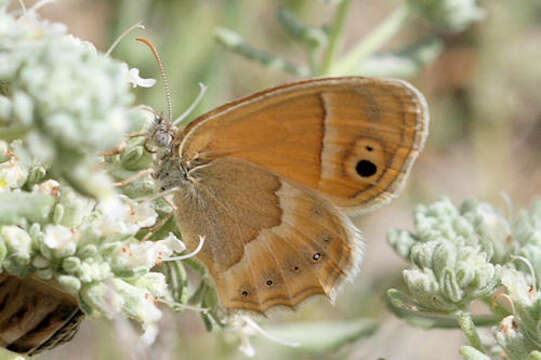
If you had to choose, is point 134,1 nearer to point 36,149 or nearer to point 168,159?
point 168,159

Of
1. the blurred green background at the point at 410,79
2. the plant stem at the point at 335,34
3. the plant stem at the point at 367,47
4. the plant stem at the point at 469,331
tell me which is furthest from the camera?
the blurred green background at the point at 410,79

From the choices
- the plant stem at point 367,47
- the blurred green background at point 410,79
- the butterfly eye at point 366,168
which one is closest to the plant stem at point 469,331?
the butterfly eye at point 366,168

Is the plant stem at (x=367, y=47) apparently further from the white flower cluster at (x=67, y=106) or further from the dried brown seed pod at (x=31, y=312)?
the white flower cluster at (x=67, y=106)

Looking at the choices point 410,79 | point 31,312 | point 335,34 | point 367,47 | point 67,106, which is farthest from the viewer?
point 410,79

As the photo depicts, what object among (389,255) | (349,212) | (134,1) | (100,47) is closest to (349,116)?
(349,212)

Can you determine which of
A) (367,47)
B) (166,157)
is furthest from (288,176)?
(367,47)

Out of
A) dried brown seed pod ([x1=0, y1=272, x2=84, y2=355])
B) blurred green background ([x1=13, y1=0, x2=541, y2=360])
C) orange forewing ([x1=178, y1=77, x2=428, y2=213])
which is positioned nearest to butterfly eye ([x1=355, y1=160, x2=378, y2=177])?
orange forewing ([x1=178, y1=77, x2=428, y2=213])

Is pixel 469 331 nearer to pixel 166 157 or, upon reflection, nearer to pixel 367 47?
pixel 166 157
